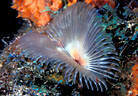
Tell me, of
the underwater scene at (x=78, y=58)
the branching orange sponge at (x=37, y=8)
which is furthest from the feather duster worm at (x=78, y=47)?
the branching orange sponge at (x=37, y=8)

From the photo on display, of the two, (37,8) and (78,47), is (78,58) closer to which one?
(78,47)

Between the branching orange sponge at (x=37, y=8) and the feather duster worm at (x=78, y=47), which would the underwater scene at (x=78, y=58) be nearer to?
the feather duster worm at (x=78, y=47)

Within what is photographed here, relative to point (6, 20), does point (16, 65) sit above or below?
below

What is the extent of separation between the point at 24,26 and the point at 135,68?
3.82 m

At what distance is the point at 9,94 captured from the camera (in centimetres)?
238

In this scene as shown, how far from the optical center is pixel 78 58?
2988mm

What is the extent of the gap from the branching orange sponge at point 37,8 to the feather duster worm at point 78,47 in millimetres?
897

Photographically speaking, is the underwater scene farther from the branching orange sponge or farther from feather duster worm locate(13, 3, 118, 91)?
the branching orange sponge

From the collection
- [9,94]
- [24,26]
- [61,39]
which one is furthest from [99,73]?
[24,26]

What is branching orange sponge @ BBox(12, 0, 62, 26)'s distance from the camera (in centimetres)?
396

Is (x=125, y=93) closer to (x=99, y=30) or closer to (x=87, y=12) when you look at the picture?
(x=99, y=30)

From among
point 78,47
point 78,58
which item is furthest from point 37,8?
point 78,58

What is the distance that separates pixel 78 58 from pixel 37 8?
2198 millimetres

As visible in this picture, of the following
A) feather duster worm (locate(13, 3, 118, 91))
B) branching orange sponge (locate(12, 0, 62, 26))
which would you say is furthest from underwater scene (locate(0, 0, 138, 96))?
branching orange sponge (locate(12, 0, 62, 26))
